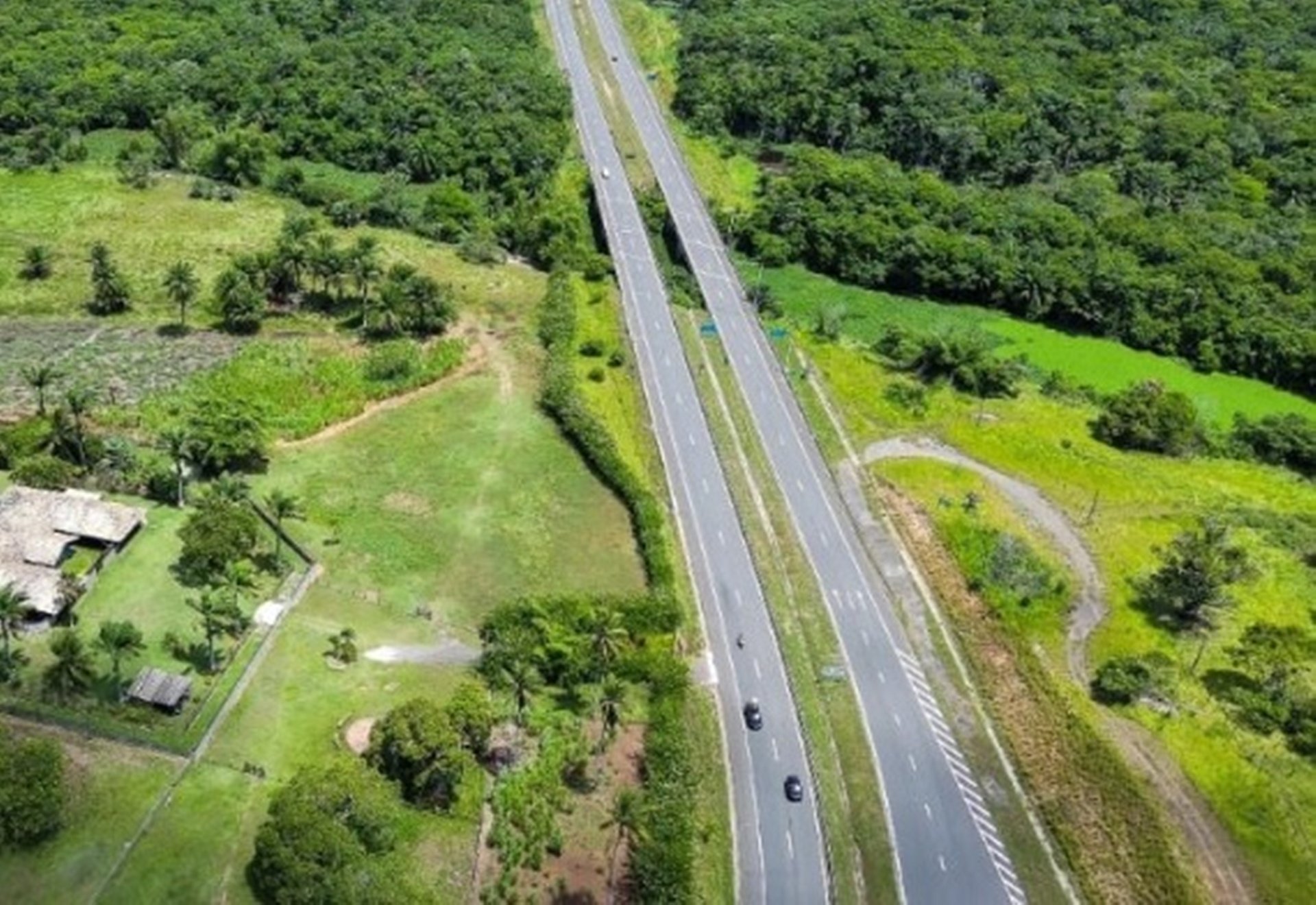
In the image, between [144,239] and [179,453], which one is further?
[144,239]

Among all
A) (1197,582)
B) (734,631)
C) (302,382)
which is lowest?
(734,631)

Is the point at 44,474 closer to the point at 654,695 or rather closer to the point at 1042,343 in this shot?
the point at 654,695

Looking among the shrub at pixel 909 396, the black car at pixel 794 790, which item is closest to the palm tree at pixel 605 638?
the black car at pixel 794 790

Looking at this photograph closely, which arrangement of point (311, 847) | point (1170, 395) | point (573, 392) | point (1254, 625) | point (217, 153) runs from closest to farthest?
1. point (311, 847)
2. point (1254, 625)
3. point (573, 392)
4. point (1170, 395)
5. point (217, 153)

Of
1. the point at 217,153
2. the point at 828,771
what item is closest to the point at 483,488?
the point at 828,771

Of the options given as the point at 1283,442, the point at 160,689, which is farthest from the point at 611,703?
the point at 1283,442

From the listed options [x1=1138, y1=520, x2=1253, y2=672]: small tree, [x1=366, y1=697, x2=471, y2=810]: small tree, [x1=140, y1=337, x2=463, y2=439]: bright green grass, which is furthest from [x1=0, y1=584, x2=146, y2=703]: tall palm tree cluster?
[x1=1138, y1=520, x2=1253, y2=672]: small tree

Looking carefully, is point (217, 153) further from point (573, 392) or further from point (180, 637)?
point (180, 637)

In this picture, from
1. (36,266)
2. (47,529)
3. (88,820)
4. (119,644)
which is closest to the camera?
(88,820)
